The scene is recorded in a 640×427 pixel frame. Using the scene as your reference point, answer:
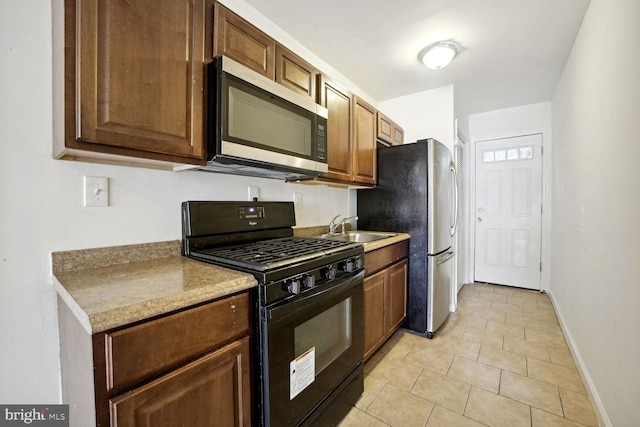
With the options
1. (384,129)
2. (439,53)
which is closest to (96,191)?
(384,129)

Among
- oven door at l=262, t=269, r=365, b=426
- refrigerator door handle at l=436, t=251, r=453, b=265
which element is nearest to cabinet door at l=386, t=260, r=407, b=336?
refrigerator door handle at l=436, t=251, r=453, b=265

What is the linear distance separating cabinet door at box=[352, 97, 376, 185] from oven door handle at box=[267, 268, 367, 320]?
967 mm

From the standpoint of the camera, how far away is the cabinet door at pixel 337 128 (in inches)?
75.4

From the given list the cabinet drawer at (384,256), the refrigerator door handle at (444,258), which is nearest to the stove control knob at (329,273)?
the cabinet drawer at (384,256)

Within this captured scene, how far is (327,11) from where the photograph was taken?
1.78m

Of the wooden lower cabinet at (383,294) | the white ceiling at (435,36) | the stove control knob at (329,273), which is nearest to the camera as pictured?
the stove control knob at (329,273)

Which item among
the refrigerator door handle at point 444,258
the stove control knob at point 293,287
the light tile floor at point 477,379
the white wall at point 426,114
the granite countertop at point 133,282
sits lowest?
the light tile floor at point 477,379

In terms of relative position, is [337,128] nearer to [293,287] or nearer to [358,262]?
[358,262]

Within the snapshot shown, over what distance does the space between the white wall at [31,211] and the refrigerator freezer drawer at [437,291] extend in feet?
7.31

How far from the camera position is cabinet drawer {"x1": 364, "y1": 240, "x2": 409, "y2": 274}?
1.83 m

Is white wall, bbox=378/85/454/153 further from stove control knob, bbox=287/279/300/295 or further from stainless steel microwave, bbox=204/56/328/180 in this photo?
stove control knob, bbox=287/279/300/295

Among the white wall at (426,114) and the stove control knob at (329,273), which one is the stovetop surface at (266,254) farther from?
the white wall at (426,114)

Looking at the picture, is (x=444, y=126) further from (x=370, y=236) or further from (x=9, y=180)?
(x=9, y=180)

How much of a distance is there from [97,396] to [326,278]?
2.84 ft
